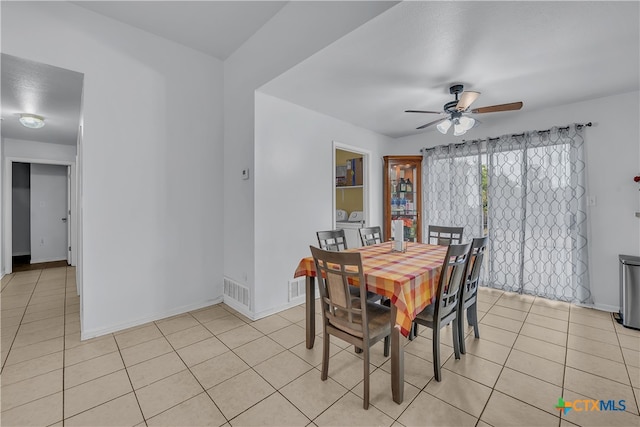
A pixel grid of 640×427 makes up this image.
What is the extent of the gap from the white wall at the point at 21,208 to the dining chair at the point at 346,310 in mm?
7983

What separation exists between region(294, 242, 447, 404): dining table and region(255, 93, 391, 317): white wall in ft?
2.94

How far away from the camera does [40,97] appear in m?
3.18

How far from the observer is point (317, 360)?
216 cm

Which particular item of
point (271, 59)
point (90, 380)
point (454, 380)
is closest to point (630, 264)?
point (454, 380)

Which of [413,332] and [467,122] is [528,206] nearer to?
[467,122]

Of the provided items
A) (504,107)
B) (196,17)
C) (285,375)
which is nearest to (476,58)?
(504,107)

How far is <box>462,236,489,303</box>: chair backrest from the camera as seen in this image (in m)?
2.12

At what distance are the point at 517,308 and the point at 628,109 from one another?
8.21ft

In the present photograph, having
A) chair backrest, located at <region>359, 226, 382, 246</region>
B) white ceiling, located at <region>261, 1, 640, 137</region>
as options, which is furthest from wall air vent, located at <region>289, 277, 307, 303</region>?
white ceiling, located at <region>261, 1, 640, 137</region>

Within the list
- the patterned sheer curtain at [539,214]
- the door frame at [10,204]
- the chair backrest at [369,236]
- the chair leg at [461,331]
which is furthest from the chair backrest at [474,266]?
the door frame at [10,204]

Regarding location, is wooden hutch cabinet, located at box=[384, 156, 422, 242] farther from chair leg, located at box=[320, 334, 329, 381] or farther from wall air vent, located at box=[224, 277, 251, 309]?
chair leg, located at box=[320, 334, 329, 381]

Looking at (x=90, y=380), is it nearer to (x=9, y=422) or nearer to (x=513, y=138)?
(x=9, y=422)

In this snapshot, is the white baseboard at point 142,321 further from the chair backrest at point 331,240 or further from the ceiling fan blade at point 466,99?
the ceiling fan blade at point 466,99

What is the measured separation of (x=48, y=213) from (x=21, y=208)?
3.50 feet
